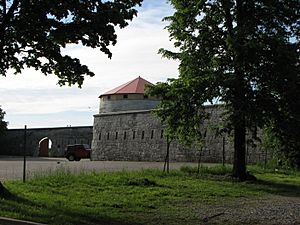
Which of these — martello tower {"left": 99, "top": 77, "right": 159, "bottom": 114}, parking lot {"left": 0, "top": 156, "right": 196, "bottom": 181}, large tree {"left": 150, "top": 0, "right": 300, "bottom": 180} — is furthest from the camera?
martello tower {"left": 99, "top": 77, "right": 159, "bottom": 114}

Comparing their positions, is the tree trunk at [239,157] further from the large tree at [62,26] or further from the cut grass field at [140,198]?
the large tree at [62,26]

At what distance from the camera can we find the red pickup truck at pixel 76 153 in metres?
51.4

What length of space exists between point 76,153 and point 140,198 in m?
37.7

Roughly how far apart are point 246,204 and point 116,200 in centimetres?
365

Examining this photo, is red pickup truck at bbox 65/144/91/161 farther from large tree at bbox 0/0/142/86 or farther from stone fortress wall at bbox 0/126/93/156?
large tree at bbox 0/0/142/86

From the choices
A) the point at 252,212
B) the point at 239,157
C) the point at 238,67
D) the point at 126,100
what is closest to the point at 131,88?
the point at 126,100

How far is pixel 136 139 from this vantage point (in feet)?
151

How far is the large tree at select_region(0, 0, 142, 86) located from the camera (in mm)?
12211

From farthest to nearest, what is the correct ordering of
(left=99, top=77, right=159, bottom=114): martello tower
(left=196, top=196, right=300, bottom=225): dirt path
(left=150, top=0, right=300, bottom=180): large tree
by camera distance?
(left=99, top=77, right=159, bottom=114): martello tower
(left=150, top=0, right=300, bottom=180): large tree
(left=196, top=196, right=300, bottom=225): dirt path

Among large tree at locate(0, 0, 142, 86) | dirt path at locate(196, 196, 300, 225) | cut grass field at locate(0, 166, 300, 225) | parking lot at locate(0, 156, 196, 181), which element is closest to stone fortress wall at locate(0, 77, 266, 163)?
parking lot at locate(0, 156, 196, 181)

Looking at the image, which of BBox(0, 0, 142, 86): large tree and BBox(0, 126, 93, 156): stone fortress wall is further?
BBox(0, 126, 93, 156): stone fortress wall

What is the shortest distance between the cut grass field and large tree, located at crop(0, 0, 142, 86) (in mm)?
3364

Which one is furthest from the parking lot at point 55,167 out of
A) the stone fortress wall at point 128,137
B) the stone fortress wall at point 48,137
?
the stone fortress wall at point 48,137

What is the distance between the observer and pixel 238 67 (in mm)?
20141
